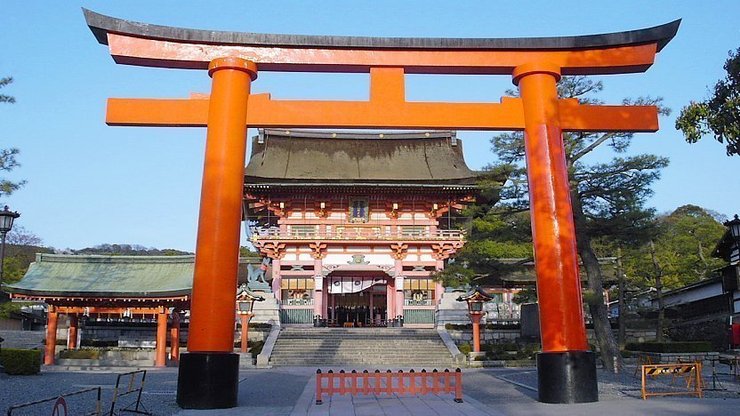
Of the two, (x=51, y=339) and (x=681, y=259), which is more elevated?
(x=681, y=259)

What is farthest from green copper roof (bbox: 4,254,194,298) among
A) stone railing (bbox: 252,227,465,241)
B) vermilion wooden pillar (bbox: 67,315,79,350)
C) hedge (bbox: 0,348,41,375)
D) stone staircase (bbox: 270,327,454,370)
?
stone railing (bbox: 252,227,465,241)

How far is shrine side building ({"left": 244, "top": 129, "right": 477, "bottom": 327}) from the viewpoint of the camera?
31766 mm

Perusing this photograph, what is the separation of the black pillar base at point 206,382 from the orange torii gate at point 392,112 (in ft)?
0.34

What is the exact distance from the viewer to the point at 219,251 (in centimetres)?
997

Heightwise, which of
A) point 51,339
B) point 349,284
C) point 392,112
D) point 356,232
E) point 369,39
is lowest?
point 51,339

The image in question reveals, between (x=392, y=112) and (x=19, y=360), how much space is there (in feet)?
44.9

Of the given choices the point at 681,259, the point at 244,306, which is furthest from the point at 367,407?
the point at 681,259

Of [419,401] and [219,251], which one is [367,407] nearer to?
[419,401]

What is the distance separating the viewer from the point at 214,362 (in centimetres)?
948

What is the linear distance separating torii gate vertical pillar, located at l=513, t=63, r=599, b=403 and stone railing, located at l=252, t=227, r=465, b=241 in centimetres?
2075

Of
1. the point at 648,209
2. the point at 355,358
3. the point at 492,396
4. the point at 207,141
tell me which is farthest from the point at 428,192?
the point at 207,141

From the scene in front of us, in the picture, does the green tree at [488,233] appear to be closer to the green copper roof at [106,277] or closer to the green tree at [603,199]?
the green tree at [603,199]

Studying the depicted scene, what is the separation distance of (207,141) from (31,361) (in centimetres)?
1128

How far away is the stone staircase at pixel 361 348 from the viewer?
24250 millimetres
